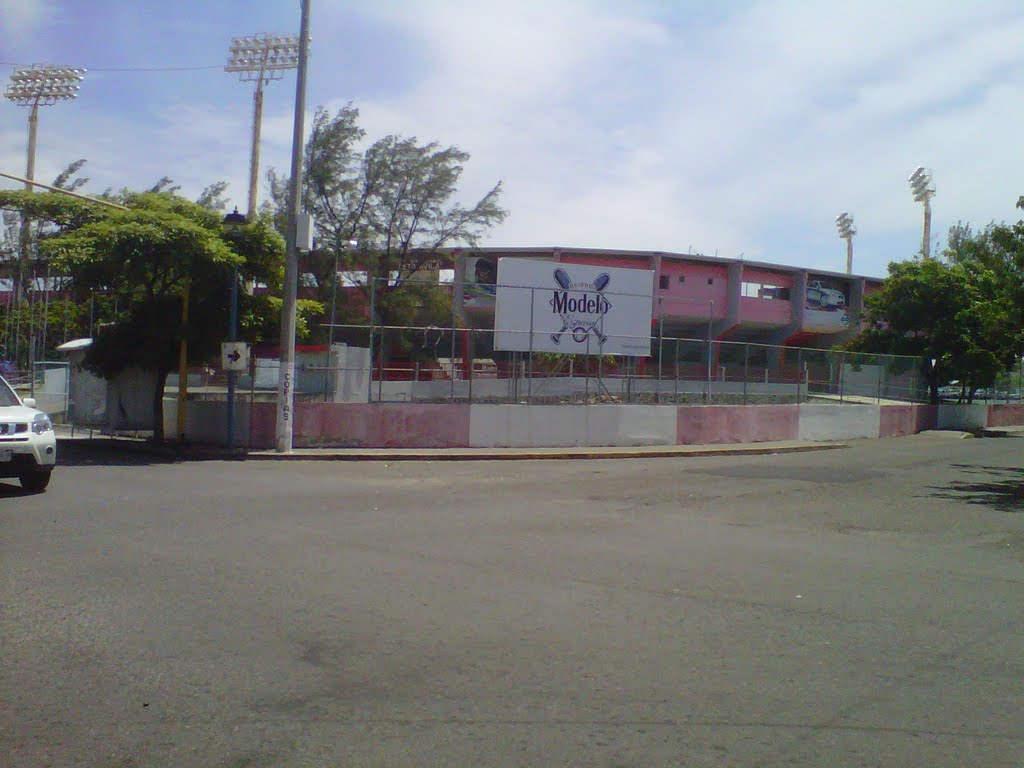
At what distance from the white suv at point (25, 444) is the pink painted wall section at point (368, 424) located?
9.70m

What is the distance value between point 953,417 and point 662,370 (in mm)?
16182

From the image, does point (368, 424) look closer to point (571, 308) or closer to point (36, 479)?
point (571, 308)

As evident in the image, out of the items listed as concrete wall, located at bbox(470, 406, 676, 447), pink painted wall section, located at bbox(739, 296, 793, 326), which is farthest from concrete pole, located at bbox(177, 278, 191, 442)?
pink painted wall section, located at bbox(739, 296, 793, 326)

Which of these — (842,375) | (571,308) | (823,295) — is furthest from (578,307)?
(823,295)

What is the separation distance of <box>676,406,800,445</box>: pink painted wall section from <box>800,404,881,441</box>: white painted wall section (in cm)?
61

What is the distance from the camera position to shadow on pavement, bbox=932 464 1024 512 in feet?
51.7

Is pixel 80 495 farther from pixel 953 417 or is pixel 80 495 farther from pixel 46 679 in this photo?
pixel 953 417

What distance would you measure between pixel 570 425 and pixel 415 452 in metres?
4.71

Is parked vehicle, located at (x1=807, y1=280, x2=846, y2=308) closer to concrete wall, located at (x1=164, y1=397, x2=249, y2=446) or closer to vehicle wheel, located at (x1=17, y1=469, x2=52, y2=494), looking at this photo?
concrete wall, located at (x1=164, y1=397, x2=249, y2=446)

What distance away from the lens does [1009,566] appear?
33.9ft

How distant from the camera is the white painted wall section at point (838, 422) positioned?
1196 inches

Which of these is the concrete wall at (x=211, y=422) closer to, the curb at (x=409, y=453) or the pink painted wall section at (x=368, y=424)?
the pink painted wall section at (x=368, y=424)

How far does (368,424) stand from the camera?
2408 cm

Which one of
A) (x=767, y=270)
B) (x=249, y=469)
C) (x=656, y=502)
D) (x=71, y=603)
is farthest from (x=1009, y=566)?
(x=767, y=270)
